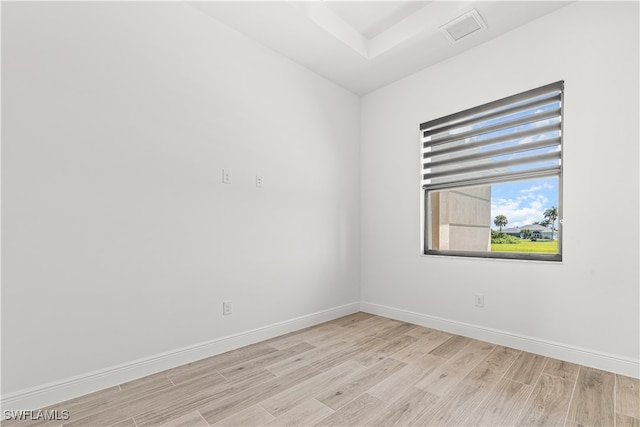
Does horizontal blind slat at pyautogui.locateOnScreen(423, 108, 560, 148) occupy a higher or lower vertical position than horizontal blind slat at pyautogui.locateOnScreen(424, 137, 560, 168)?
higher

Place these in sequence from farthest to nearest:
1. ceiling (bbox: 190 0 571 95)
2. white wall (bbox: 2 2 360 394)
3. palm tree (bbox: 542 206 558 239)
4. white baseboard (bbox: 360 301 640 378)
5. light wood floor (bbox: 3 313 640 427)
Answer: palm tree (bbox: 542 206 558 239) → ceiling (bbox: 190 0 571 95) → white baseboard (bbox: 360 301 640 378) → white wall (bbox: 2 2 360 394) → light wood floor (bbox: 3 313 640 427)

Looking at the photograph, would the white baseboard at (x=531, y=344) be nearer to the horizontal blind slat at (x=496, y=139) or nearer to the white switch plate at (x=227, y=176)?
the horizontal blind slat at (x=496, y=139)

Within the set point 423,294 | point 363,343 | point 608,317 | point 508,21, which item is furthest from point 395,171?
point 608,317

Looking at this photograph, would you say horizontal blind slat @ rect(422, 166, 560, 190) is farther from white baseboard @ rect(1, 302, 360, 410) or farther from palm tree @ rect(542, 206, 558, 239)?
white baseboard @ rect(1, 302, 360, 410)

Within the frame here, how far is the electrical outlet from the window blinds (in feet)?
7.28

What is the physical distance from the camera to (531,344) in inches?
97.0

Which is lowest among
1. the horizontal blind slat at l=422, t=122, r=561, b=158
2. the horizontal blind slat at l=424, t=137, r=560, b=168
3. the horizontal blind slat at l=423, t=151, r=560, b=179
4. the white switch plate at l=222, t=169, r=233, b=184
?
the white switch plate at l=222, t=169, r=233, b=184

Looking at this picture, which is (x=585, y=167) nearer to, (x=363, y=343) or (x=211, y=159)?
(x=363, y=343)

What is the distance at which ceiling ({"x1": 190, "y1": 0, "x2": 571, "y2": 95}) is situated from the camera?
94.9 inches

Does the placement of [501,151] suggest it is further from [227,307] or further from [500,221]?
[227,307]

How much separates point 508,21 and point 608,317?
2.34 metres

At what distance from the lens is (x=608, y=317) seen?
2158 mm

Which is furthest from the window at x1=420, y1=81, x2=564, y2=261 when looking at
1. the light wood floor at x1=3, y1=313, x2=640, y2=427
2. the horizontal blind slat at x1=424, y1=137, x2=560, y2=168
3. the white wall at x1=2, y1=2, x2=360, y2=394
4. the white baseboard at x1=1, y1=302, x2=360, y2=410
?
the white baseboard at x1=1, y1=302, x2=360, y2=410

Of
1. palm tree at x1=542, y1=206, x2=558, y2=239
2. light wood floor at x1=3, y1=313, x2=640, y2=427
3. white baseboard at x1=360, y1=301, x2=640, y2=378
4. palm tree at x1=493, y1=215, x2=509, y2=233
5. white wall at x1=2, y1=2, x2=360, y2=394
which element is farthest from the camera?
palm tree at x1=493, y1=215, x2=509, y2=233
